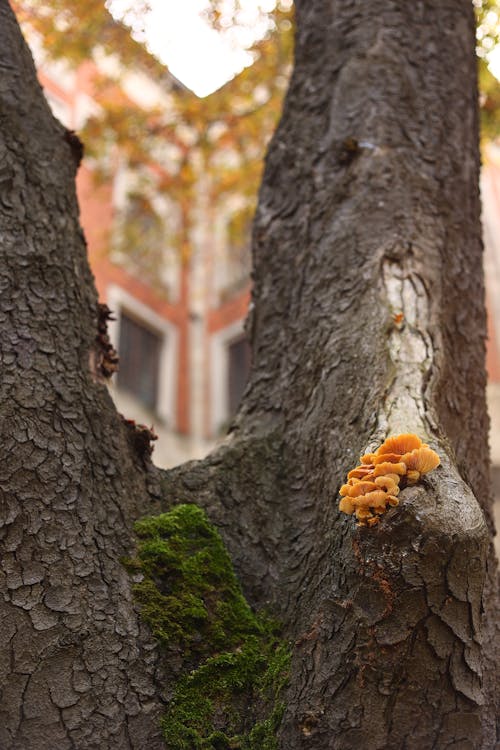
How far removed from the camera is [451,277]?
2.81m

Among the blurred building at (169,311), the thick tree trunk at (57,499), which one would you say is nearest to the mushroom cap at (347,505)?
the thick tree trunk at (57,499)

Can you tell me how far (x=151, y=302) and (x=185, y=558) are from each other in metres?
13.5

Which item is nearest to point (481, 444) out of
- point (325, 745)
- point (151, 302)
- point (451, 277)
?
point (451, 277)

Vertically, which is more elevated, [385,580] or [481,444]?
[481,444]

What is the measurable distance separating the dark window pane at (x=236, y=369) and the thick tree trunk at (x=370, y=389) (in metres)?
11.5

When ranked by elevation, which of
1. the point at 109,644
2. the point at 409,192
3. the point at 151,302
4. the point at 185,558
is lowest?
the point at 109,644

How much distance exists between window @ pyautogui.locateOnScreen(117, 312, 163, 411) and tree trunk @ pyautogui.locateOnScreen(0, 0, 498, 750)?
11.1 m

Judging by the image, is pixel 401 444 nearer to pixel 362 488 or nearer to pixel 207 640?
pixel 362 488

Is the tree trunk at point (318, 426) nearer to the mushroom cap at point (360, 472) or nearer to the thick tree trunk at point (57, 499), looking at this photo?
the thick tree trunk at point (57, 499)

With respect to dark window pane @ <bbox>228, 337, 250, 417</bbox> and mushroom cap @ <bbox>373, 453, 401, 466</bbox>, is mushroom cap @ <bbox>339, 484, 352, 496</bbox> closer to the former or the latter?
mushroom cap @ <bbox>373, 453, 401, 466</bbox>

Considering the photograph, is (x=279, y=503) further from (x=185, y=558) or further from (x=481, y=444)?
(x=481, y=444)

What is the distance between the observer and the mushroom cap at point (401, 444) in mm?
1850

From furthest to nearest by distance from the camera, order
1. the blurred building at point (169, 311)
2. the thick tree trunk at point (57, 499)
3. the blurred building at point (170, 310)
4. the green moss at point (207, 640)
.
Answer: the blurred building at point (169, 311)
the blurred building at point (170, 310)
the green moss at point (207, 640)
the thick tree trunk at point (57, 499)

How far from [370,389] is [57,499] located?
939mm
